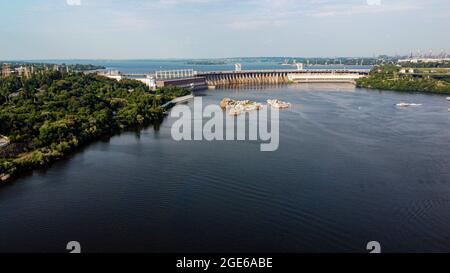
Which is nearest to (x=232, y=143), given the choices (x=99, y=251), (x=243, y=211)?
(x=243, y=211)

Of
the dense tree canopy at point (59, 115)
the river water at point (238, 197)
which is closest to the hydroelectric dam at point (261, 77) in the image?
the dense tree canopy at point (59, 115)

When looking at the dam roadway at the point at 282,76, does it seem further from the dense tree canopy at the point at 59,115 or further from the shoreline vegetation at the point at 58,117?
the shoreline vegetation at the point at 58,117

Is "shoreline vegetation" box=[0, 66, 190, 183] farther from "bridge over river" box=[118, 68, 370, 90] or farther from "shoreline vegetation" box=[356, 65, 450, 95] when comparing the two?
"shoreline vegetation" box=[356, 65, 450, 95]

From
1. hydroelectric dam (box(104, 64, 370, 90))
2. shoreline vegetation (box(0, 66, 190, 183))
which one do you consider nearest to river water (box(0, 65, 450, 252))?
shoreline vegetation (box(0, 66, 190, 183))

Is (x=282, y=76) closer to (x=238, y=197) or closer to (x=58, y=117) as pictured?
(x=58, y=117)

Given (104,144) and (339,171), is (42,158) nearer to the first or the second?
(104,144)

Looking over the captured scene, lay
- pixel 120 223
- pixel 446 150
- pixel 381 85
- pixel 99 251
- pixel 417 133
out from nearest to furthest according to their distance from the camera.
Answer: pixel 99 251 → pixel 120 223 → pixel 446 150 → pixel 417 133 → pixel 381 85
